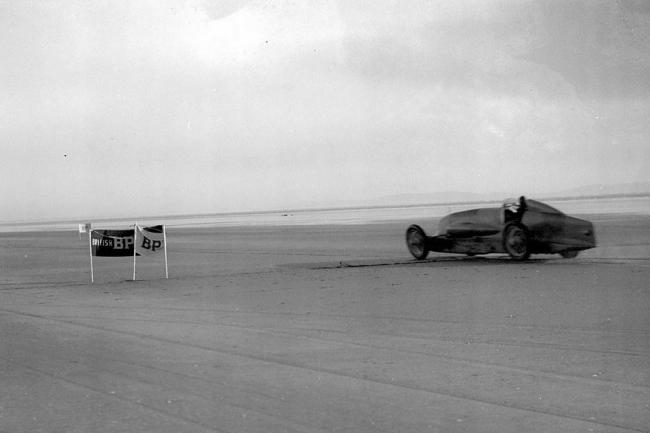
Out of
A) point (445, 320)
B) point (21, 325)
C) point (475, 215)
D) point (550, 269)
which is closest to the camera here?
point (445, 320)

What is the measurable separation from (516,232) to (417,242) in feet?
9.56

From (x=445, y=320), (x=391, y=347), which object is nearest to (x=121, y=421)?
(x=391, y=347)

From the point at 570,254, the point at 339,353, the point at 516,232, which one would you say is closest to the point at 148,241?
the point at 516,232

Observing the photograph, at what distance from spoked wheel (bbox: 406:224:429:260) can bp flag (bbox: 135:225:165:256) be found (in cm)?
626

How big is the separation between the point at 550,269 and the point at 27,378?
36.9 ft

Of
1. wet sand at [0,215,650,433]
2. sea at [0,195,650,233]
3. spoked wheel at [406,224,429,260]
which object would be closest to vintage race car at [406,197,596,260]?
spoked wheel at [406,224,429,260]

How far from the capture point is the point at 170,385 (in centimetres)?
670

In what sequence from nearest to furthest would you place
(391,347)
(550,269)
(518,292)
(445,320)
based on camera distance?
(391,347) < (445,320) < (518,292) < (550,269)

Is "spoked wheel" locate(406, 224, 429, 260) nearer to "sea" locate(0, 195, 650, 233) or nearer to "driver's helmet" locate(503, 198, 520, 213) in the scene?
"driver's helmet" locate(503, 198, 520, 213)

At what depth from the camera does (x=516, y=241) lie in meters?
17.6

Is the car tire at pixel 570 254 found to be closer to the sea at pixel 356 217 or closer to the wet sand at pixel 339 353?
the wet sand at pixel 339 353

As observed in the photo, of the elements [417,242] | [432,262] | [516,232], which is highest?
[516,232]

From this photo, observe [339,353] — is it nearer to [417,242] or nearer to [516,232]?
[516,232]

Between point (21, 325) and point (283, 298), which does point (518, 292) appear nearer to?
point (283, 298)
